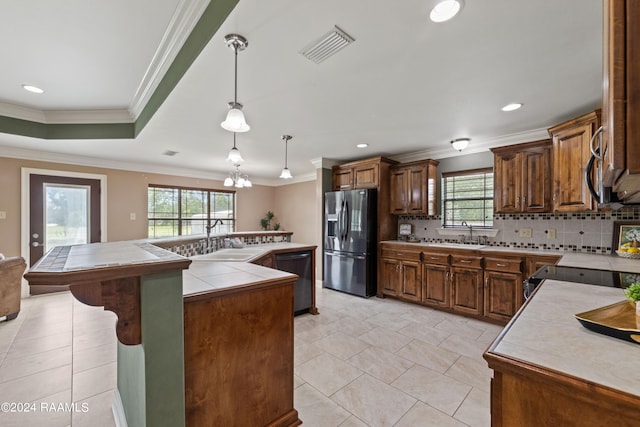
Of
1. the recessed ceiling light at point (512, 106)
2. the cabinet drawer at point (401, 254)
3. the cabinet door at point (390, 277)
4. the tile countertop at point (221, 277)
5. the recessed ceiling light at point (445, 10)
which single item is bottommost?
the cabinet door at point (390, 277)

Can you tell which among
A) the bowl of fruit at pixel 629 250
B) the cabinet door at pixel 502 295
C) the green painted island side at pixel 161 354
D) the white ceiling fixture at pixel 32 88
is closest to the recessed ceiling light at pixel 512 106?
the bowl of fruit at pixel 629 250

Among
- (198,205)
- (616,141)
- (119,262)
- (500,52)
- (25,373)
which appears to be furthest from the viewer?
(198,205)

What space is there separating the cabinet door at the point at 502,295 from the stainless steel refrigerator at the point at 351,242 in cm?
161

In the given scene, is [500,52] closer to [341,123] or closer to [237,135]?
[341,123]

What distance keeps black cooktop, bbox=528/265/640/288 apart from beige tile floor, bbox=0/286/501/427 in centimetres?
94

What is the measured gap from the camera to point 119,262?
41.6 inches

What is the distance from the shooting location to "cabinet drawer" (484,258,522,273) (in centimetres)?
308

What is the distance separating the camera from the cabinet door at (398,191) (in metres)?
4.37

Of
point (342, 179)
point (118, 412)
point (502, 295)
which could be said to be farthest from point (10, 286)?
point (502, 295)

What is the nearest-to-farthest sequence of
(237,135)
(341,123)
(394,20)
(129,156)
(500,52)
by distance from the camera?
1. (394,20)
2. (500,52)
3. (341,123)
4. (237,135)
5. (129,156)

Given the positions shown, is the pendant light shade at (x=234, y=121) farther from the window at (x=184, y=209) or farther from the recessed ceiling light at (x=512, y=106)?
the window at (x=184, y=209)

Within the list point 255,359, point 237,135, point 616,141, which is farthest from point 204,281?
point 237,135

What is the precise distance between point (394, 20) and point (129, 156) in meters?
4.97

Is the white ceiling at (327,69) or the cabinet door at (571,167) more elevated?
the white ceiling at (327,69)
